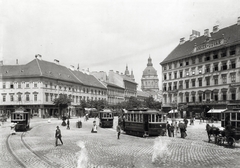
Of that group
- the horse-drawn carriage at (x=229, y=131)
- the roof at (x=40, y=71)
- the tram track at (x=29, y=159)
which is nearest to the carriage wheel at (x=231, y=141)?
the horse-drawn carriage at (x=229, y=131)

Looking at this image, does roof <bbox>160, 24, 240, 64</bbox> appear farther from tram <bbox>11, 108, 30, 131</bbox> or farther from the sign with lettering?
tram <bbox>11, 108, 30, 131</bbox>

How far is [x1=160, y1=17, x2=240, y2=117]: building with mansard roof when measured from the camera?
43.1 metres

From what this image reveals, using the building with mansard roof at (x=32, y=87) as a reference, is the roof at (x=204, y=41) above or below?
above

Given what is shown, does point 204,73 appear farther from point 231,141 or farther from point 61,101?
point 231,141

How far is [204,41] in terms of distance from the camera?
4956 centimetres

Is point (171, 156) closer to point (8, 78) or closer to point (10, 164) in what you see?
point (10, 164)

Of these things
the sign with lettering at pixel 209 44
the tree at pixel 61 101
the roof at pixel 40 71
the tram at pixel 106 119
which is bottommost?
the tram at pixel 106 119

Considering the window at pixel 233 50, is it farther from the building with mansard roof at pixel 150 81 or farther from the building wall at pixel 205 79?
the building with mansard roof at pixel 150 81

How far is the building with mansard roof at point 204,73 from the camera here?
43094 mm

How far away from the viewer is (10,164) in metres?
11.3

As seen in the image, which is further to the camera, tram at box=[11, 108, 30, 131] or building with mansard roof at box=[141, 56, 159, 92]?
building with mansard roof at box=[141, 56, 159, 92]

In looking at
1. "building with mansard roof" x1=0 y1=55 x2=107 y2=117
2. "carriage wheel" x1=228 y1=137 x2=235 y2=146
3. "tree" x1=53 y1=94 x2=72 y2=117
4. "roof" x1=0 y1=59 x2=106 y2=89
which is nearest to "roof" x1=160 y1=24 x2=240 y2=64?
"tree" x1=53 y1=94 x2=72 y2=117

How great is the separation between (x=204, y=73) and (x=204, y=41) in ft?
20.8

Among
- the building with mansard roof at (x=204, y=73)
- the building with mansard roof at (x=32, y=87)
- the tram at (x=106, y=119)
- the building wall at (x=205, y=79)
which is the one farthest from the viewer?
the building with mansard roof at (x=32, y=87)
